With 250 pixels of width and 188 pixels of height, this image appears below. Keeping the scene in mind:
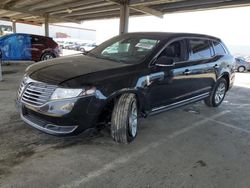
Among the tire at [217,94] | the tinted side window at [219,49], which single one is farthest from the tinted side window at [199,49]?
the tire at [217,94]

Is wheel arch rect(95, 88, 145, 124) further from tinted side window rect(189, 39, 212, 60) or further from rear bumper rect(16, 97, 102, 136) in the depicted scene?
tinted side window rect(189, 39, 212, 60)

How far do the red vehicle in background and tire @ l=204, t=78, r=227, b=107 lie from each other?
9.47 m

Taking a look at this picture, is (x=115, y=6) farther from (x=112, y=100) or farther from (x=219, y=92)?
(x=112, y=100)

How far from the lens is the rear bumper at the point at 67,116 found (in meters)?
3.09

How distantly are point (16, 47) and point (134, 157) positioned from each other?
1098 cm

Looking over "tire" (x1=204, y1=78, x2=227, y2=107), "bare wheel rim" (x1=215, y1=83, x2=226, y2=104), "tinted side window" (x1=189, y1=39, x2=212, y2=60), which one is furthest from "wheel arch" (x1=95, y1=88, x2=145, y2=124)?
"bare wheel rim" (x1=215, y1=83, x2=226, y2=104)

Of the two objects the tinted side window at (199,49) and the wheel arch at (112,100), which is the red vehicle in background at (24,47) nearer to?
the tinted side window at (199,49)

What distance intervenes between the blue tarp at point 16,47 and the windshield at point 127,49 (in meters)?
8.85

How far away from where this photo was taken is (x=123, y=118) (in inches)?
136

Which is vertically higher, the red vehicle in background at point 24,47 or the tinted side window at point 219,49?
the tinted side window at point 219,49

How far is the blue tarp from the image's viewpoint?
1209 centimetres

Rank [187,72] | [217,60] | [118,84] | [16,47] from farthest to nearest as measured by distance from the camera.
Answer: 1. [16,47]
2. [217,60]
3. [187,72]
4. [118,84]

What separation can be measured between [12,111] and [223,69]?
4.73 meters

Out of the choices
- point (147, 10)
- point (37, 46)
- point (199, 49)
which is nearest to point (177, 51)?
point (199, 49)
